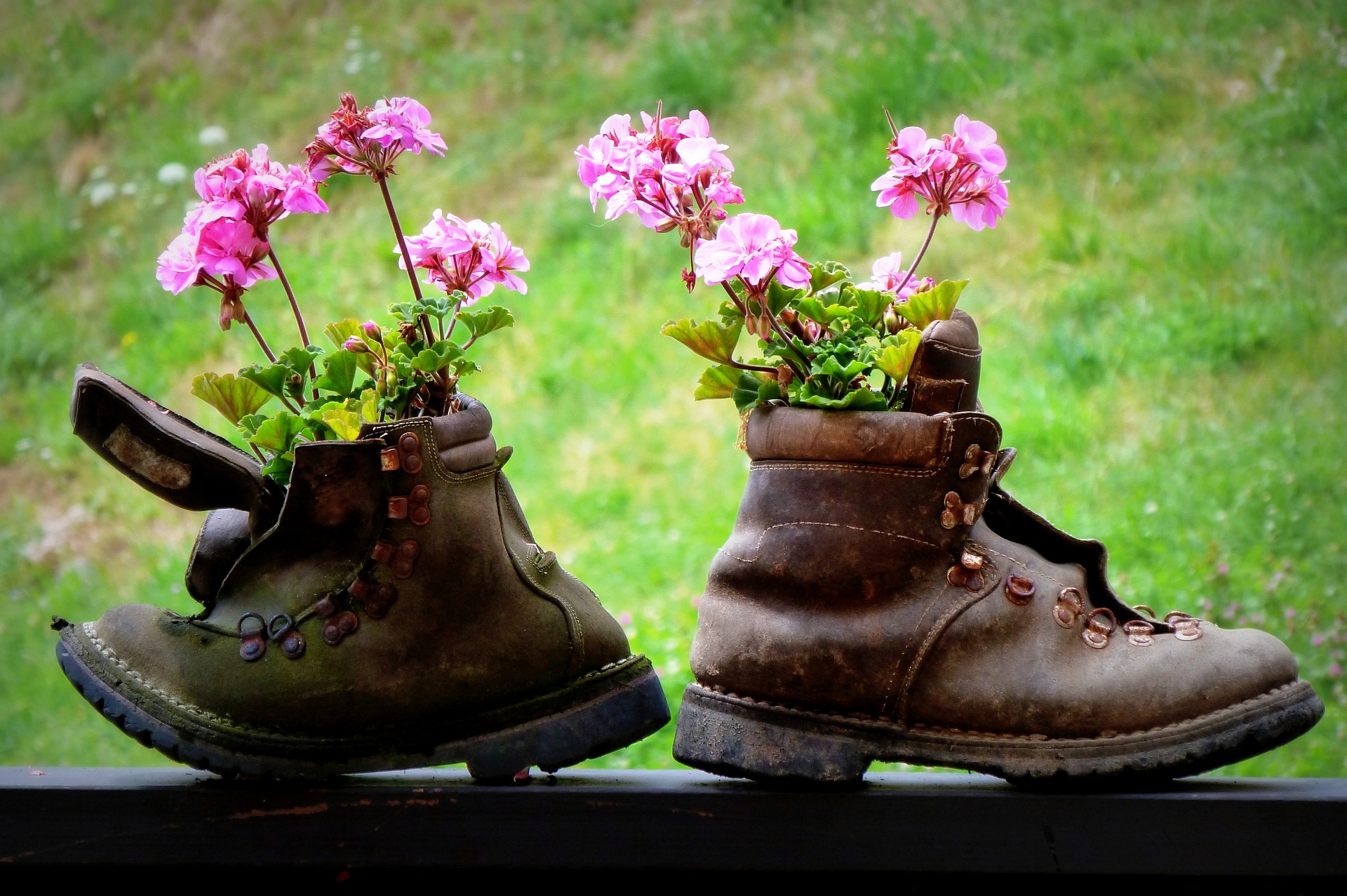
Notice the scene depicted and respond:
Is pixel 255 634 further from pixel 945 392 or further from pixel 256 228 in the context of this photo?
pixel 945 392

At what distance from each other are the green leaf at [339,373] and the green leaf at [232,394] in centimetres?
6

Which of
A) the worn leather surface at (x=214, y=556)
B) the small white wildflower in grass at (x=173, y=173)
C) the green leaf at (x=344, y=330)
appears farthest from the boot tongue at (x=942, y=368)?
the small white wildflower in grass at (x=173, y=173)

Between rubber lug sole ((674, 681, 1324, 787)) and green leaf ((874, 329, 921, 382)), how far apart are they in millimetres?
277

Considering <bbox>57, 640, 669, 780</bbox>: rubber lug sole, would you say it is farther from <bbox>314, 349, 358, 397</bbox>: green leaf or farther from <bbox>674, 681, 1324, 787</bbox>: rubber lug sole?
<bbox>314, 349, 358, 397</bbox>: green leaf

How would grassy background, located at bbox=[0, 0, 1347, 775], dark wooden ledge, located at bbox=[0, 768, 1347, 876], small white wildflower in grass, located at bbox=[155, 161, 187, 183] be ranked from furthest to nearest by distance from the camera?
small white wildflower in grass, located at bbox=[155, 161, 187, 183], grassy background, located at bbox=[0, 0, 1347, 775], dark wooden ledge, located at bbox=[0, 768, 1347, 876]

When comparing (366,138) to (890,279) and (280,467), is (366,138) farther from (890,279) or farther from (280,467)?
(890,279)

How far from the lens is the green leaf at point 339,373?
3.27 feet

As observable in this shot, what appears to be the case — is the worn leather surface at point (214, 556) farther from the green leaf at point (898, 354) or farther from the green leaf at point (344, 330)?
the green leaf at point (898, 354)

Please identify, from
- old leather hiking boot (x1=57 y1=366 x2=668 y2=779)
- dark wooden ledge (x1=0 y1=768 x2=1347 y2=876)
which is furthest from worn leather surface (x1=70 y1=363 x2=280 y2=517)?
dark wooden ledge (x1=0 y1=768 x2=1347 y2=876)

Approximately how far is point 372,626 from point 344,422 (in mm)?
165

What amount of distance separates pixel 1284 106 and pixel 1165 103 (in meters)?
0.24

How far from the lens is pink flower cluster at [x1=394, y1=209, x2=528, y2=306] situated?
1.08 metres

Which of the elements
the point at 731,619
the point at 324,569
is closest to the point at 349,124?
the point at 324,569

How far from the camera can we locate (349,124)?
104 cm
